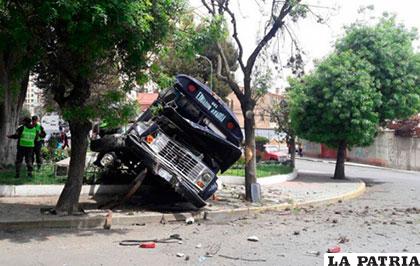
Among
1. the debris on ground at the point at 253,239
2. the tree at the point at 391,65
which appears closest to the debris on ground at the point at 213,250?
the debris on ground at the point at 253,239

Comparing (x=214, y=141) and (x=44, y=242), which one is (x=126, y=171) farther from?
(x=44, y=242)

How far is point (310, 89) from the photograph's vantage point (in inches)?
827

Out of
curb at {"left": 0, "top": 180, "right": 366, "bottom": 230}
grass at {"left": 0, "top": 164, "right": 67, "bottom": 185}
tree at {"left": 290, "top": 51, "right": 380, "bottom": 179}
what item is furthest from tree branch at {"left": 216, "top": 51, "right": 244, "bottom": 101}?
tree at {"left": 290, "top": 51, "right": 380, "bottom": 179}

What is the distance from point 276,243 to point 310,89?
1342 cm

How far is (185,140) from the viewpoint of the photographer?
11.3m

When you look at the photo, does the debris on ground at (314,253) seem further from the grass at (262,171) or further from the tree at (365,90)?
the tree at (365,90)

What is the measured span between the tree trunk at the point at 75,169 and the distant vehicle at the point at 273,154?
22711 millimetres

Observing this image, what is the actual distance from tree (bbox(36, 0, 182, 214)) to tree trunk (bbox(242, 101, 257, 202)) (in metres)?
3.95

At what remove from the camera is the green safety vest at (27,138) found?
1347 centimetres

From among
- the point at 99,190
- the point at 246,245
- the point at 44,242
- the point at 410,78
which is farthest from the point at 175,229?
the point at 410,78

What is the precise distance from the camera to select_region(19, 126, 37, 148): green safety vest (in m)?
Result: 13.5

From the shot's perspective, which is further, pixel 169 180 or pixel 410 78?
pixel 410 78

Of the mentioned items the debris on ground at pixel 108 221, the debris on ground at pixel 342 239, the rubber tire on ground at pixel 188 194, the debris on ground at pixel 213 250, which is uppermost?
the rubber tire on ground at pixel 188 194

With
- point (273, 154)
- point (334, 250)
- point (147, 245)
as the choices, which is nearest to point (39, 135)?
point (147, 245)
